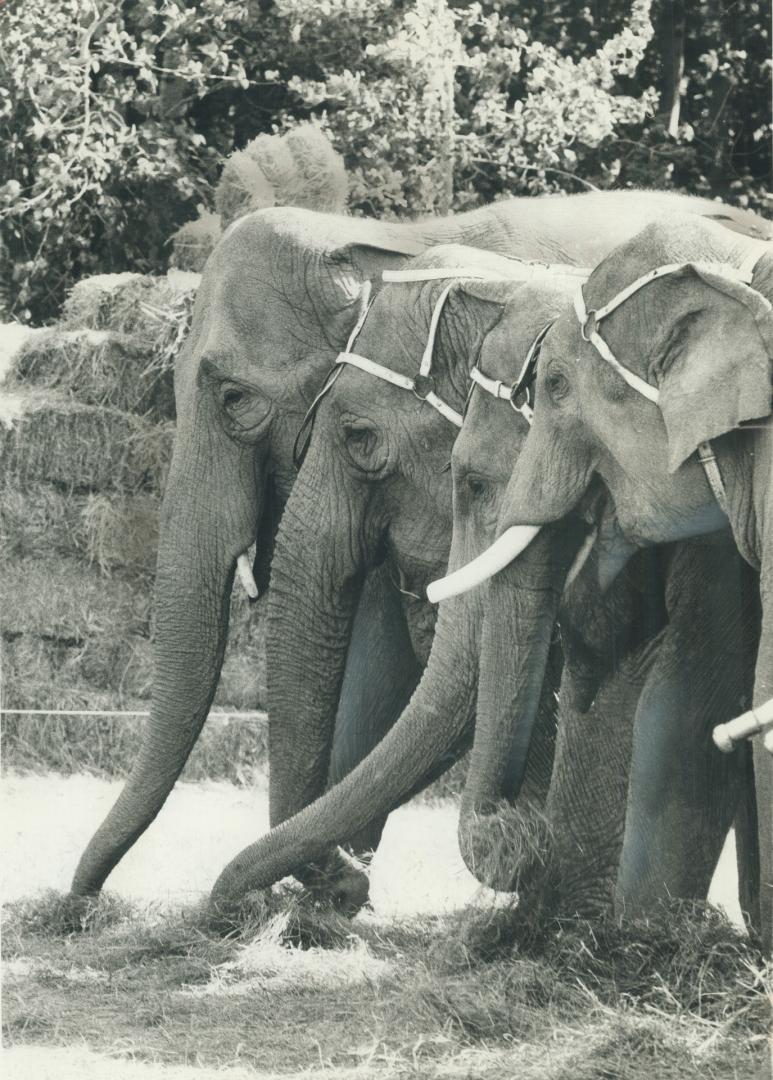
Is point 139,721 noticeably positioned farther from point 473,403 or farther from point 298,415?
point 473,403

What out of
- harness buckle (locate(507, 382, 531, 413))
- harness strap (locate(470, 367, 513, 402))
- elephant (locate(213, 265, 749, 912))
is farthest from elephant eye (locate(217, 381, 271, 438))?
harness buckle (locate(507, 382, 531, 413))

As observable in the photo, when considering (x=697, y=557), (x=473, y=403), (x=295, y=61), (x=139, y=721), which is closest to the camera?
(x=697, y=557)

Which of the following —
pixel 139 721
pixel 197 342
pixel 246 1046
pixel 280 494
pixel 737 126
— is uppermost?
pixel 737 126

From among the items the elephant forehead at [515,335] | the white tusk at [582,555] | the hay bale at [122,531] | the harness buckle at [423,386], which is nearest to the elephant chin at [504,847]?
the white tusk at [582,555]

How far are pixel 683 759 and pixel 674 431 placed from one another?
780mm

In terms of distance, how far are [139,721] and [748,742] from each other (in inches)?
58.3

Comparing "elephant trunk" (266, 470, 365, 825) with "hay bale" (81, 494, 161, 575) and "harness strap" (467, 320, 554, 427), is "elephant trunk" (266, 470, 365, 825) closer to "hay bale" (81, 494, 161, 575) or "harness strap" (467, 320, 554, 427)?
"hay bale" (81, 494, 161, 575)

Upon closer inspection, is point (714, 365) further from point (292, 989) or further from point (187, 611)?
point (187, 611)

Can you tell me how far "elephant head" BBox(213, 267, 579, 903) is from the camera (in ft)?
13.1

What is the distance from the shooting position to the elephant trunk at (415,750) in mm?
3988

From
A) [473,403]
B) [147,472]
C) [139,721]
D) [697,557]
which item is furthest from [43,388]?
[697,557]

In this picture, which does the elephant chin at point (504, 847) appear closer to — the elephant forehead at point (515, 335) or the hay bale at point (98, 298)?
the elephant forehead at point (515, 335)

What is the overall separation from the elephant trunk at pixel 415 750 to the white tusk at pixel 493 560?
0.59 feet

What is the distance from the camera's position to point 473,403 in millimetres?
4062
